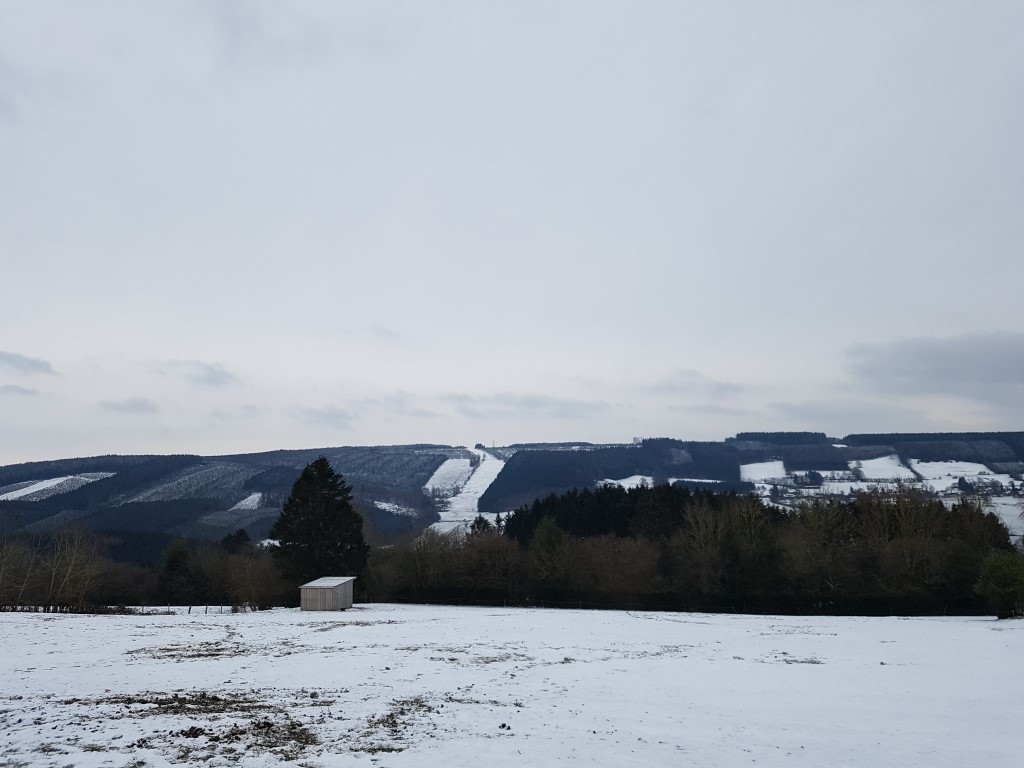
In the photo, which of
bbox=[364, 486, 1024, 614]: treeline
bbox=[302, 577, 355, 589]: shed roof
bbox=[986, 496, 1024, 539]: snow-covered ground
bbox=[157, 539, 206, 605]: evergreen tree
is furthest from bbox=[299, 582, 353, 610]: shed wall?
bbox=[986, 496, 1024, 539]: snow-covered ground

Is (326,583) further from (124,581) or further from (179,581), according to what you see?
(124,581)

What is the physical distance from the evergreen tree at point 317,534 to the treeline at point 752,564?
801 cm

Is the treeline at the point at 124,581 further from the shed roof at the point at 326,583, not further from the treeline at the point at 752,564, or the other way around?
the treeline at the point at 752,564

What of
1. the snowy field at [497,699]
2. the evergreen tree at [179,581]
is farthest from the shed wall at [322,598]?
the evergreen tree at [179,581]

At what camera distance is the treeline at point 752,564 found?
49.2m

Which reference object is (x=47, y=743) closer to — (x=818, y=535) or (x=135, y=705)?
(x=135, y=705)

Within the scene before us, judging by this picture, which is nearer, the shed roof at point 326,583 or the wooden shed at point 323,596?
the wooden shed at point 323,596

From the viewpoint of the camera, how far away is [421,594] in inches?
2457

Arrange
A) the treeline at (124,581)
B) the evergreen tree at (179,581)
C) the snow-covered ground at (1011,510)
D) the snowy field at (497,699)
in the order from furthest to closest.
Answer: the snow-covered ground at (1011,510) → the evergreen tree at (179,581) → the treeline at (124,581) → the snowy field at (497,699)

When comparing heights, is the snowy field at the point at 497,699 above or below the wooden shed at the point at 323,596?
above

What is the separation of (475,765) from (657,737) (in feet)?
13.4

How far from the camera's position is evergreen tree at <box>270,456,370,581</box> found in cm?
5634

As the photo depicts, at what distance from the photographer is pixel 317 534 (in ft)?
187

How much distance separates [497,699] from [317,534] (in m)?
44.7
